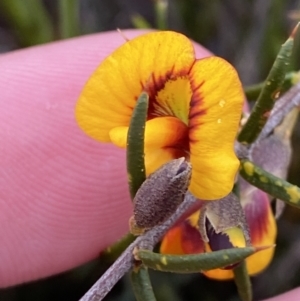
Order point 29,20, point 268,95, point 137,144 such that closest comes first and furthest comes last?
point 137,144 < point 268,95 < point 29,20

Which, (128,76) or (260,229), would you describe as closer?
(128,76)

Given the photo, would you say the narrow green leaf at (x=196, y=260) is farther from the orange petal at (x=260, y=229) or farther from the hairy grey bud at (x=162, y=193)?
the orange petal at (x=260, y=229)

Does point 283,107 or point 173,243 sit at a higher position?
point 283,107

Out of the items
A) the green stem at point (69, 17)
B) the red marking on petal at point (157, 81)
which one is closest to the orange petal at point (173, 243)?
the red marking on petal at point (157, 81)

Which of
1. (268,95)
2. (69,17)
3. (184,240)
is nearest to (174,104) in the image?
(268,95)

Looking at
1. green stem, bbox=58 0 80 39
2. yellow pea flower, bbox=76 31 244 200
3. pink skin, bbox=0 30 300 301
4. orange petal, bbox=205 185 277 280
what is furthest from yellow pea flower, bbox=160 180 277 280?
green stem, bbox=58 0 80 39

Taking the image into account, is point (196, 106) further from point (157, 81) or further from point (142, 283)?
point (142, 283)

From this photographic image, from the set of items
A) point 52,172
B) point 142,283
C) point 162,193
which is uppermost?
point 162,193
